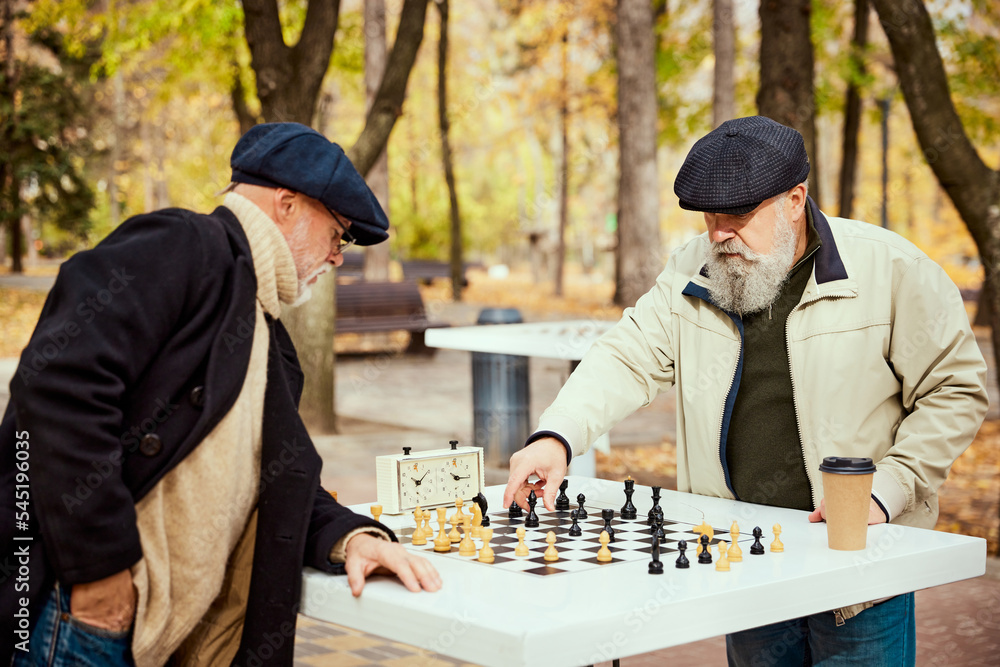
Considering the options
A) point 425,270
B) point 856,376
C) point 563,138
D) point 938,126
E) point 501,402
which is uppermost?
point 563,138

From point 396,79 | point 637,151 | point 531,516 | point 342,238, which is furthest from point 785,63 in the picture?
point 637,151

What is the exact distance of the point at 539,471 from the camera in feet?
9.20

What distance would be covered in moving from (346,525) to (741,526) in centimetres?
102

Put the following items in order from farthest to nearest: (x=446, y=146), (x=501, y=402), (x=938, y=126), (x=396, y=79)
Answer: (x=446, y=146) → (x=396, y=79) → (x=501, y=402) → (x=938, y=126)

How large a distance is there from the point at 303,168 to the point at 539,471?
100 centimetres

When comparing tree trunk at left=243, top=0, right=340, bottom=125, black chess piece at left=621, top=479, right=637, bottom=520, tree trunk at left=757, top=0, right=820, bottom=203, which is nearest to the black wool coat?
black chess piece at left=621, top=479, right=637, bottom=520

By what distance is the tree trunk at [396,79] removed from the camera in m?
9.35

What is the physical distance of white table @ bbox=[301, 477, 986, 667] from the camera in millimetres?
1856

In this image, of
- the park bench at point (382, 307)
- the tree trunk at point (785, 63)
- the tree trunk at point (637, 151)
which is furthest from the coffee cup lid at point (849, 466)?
the tree trunk at point (637, 151)

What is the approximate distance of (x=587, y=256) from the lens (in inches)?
2202

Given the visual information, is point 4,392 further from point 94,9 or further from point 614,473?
point 94,9

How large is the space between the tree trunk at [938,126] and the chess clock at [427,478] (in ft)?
14.9

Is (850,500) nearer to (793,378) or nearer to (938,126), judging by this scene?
(793,378)

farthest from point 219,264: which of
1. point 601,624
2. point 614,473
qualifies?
point 614,473
